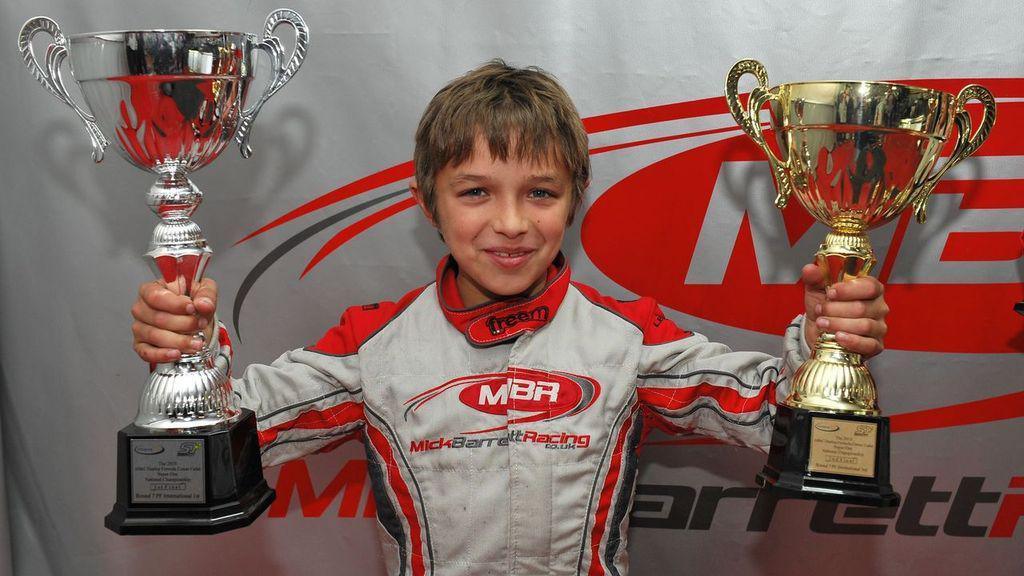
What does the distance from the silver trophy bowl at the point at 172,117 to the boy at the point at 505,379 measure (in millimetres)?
76

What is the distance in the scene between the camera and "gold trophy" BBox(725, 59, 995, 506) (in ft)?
4.08

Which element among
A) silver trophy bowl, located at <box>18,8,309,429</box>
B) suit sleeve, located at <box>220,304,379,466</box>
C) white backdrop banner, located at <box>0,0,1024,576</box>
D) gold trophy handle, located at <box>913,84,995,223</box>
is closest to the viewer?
silver trophy bowl, located at <box>18,8,309,429</box>

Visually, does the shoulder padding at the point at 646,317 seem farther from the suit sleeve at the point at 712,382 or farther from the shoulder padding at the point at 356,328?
the shoulder padding at the point at 356,328

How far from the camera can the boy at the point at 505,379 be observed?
1.38 m

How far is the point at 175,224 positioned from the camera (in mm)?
1267

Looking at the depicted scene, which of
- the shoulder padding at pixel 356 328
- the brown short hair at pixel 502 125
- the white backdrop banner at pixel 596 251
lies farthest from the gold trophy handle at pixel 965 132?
the shoulder padding at pixel 356 328

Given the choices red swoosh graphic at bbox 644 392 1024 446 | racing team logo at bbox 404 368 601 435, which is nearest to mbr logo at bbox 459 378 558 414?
racing team logo at bbox 404 368 601 435

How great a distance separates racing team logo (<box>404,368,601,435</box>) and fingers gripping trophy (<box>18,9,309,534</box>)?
1.10 feet

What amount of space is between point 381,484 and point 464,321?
32cm

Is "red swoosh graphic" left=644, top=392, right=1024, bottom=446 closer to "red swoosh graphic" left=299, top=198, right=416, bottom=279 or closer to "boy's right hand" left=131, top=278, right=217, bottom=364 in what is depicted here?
"red swoosh graphic" left=299, top=198, right=416, bottom=279

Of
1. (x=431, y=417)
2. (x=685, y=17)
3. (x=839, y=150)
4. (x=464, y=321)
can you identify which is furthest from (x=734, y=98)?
(x=431, y=417)

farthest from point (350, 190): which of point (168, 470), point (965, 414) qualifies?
point (965, 414)

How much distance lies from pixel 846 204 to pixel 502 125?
55 centimetres

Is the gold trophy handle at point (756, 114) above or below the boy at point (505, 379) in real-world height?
above
